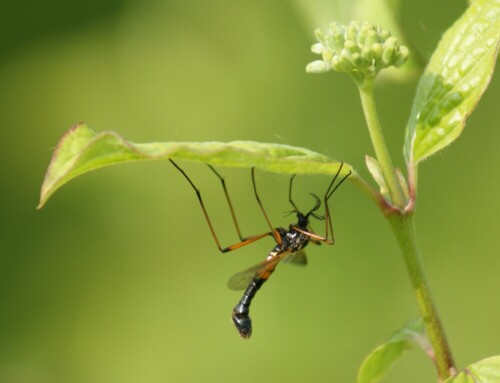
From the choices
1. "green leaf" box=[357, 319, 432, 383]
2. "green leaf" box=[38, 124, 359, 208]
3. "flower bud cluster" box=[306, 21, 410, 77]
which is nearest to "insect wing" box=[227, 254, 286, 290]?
"green leaf" box=[357, 319, 432, 383]

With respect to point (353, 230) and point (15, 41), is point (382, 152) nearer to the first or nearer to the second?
point (353, 230)

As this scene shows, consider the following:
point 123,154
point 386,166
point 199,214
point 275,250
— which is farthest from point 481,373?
point 199,214

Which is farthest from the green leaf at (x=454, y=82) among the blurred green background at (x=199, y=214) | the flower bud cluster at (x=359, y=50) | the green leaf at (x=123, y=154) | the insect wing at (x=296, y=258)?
the blurred green background at (x=199, y=214)

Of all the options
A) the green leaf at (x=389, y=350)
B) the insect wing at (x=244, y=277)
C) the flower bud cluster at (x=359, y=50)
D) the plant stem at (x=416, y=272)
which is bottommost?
the green leaf at (x=389, y=350)

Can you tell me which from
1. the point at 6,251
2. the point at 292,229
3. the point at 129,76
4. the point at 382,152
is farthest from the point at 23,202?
the point at 382,152

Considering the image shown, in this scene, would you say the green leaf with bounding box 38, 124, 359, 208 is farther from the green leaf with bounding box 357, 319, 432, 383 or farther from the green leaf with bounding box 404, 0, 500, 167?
the green leaf with bounding box 357, 319, 432, 383

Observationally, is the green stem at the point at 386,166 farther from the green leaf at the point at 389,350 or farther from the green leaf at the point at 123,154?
the green leaf at the point at 389,350
